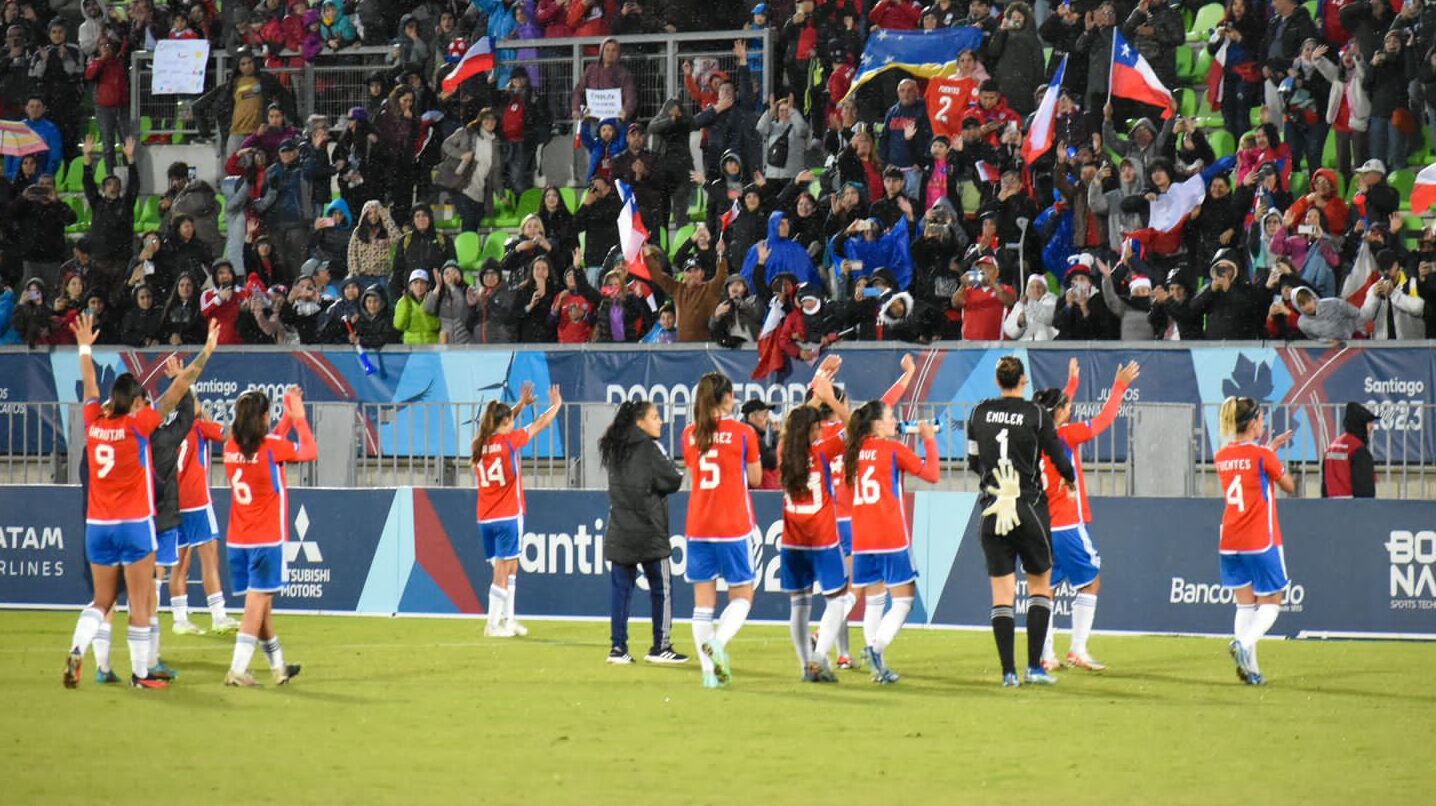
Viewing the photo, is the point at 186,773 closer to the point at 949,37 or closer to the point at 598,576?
the point at 598,576

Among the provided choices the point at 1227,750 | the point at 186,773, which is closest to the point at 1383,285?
the point at 1227,750

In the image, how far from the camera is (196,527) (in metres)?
18.6

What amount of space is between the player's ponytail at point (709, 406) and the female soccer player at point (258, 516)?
9.06 feet

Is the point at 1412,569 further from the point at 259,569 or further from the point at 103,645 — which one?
the point at 103,645

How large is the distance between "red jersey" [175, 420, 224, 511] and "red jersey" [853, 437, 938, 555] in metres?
6.19

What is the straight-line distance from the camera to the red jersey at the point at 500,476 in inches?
731

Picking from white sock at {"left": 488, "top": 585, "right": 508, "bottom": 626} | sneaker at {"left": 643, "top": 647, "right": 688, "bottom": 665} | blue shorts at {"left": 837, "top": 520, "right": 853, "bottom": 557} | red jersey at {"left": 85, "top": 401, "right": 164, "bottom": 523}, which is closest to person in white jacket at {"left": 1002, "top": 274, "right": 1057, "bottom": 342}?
blue shorts at {"left": 837, "top": 520, "right": 853, "bottom": 557}

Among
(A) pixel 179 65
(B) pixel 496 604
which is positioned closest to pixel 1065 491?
(B) pixel 496 604

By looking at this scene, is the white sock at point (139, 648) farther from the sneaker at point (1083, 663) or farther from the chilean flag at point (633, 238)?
the chilean flag at point (633, 238)

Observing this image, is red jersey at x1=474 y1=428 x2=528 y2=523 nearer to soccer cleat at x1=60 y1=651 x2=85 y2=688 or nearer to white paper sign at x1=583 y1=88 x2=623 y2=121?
soccer cleat at x1=60 y1=651 x2=85 y2=688

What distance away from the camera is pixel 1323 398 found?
19.8 metres

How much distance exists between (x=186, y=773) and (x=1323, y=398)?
41.2 ft

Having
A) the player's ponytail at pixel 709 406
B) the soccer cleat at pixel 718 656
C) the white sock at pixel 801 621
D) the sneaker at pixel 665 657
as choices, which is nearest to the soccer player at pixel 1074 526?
the white sock at pixel 801 621

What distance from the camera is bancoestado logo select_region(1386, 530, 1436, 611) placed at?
18.3 metres
